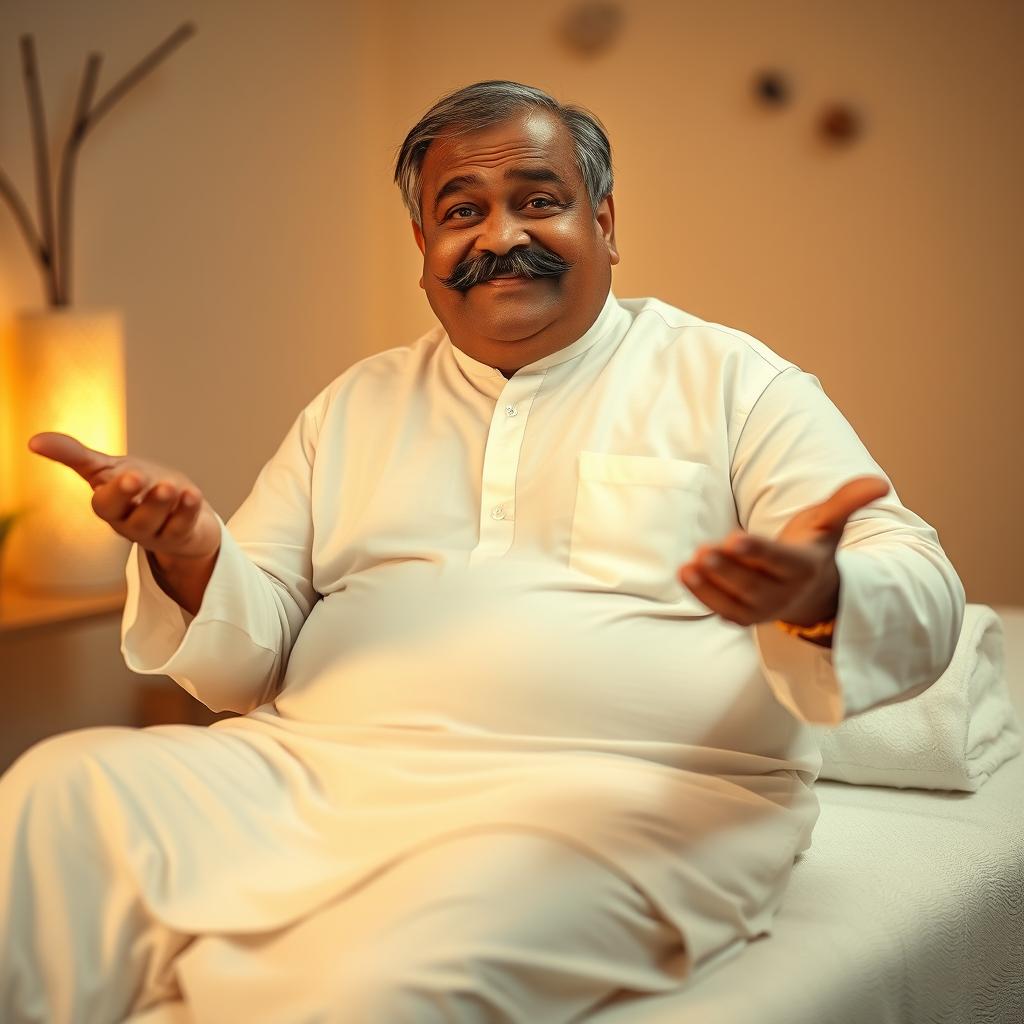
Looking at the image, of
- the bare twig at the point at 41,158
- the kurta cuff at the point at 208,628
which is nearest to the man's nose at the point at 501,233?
the kurta cuff at the point at 208,628

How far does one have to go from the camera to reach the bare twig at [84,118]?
334 centimetres

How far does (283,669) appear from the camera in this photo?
186cm

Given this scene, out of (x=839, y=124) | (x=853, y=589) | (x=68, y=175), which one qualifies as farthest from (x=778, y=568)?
(x=68, y=175)

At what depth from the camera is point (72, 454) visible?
1.50m

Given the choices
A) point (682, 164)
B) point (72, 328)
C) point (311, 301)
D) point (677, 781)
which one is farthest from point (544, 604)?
point (311, 301)

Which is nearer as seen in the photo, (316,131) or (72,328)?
(72,328)

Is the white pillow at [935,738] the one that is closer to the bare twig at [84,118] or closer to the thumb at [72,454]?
the thumb at [72,454]

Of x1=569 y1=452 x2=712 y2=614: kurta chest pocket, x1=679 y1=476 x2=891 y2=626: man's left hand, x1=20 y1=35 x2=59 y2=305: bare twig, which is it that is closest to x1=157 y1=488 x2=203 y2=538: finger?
x1=569 y1=452 x2=712 y2=614: kurta chest pocket

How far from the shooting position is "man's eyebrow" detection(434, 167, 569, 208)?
1850 millimetres

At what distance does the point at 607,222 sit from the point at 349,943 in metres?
1.15

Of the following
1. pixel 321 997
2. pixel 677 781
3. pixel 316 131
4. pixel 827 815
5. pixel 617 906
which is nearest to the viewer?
pixel 321 997

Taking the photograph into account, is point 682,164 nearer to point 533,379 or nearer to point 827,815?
point 533,379

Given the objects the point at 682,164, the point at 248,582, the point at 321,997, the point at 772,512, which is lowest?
the point at 321,997

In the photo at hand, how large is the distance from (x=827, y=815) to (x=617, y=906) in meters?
0.62
